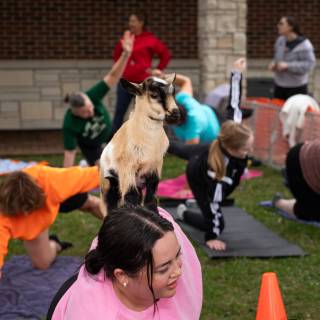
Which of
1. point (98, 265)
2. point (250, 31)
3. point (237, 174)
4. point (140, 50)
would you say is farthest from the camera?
point (250, 31)

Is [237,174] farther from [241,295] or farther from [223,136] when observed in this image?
[241,295]

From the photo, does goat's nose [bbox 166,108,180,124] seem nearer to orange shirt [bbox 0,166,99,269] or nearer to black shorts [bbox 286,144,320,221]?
orange shirt [bbox 0,166,99,269]

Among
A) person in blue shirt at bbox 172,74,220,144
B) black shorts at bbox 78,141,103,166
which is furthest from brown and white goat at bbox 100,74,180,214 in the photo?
black shorts at bbox 78,141,103,166

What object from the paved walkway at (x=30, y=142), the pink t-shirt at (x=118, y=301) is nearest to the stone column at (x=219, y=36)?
the paved walkway at (x=30, y=142)

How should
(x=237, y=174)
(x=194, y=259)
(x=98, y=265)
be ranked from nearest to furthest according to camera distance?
(x=98, y=265) → (x=194, y=259) → (x=237, y=174)

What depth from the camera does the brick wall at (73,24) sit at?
11.0 metres

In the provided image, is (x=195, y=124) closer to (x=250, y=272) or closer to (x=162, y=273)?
(x=250, y=272)

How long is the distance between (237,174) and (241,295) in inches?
41.9

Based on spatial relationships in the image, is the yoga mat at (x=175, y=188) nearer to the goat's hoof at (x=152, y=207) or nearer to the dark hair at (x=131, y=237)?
the goat's hoof at (x=152, y=207)

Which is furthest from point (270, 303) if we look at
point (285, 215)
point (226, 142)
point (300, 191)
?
point (285, 215)

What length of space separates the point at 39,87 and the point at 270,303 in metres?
8.10

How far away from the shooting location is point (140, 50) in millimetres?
9445

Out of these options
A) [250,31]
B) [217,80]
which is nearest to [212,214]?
[217,80]

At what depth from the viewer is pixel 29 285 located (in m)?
5.01
